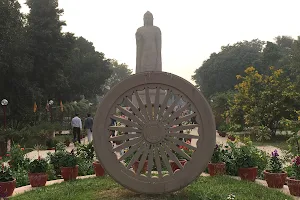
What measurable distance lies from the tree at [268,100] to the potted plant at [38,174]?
1413 cm

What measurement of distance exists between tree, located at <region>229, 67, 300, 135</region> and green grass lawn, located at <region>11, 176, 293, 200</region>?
41.1 ft

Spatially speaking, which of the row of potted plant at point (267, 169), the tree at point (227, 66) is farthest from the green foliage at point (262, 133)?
the tree at point (227, 66)

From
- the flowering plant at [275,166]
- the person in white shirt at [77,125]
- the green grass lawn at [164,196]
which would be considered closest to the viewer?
the green grass lawn at [164,196]

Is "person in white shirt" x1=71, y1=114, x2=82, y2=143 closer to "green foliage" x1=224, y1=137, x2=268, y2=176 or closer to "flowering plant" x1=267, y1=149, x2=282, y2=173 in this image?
"green foliage" x1=224, y1=137, x2=268, y2=176

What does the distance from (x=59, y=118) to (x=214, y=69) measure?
86.8 ft

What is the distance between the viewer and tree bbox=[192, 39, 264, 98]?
47.9 m

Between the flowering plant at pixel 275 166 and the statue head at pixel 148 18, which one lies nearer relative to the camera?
the flowering plant at pixel 275 166

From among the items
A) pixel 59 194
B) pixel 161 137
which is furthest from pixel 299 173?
pixel 59 194

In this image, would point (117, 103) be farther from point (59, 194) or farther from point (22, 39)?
point (22, 39)

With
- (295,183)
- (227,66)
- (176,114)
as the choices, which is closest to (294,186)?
(295,183)

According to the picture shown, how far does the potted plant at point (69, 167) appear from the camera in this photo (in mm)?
7586

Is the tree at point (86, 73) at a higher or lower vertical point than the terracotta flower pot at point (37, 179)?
higher

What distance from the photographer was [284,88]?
19.2m

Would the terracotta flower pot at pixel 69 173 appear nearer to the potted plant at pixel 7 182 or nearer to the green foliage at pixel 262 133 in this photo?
the potted plant at pixel 7 182
